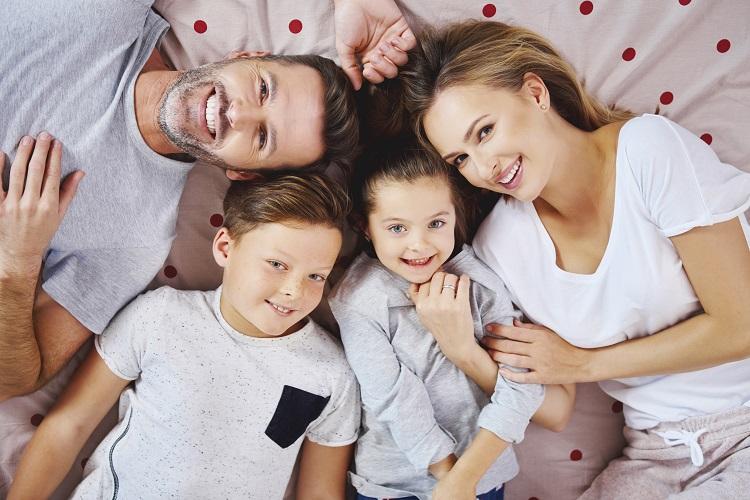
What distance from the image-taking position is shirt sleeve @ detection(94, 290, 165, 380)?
5.18 ft

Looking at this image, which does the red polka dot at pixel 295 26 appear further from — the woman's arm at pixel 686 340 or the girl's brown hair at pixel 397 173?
the woman's arm at pixel 686 340

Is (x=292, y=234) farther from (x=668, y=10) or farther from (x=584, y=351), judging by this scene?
(x=668, y=10)

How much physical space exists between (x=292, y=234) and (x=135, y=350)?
0.47 meters

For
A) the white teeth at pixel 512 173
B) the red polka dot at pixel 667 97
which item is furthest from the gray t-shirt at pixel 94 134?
the red polka dot at pixel 667 97

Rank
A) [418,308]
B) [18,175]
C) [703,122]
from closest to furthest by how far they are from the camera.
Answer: [18,175] < [418,308] < [703,122]

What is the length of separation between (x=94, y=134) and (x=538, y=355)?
112cm

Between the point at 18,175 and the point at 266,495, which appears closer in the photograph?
the point at 18,175

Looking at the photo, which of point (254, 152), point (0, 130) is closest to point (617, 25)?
point (254, 152)

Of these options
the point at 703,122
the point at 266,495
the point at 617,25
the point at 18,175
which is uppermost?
the point at 617,25

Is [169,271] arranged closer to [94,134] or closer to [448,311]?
[94,134]

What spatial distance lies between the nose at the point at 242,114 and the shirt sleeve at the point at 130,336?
46cm

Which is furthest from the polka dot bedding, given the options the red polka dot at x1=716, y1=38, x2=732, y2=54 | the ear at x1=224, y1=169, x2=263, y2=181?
the ear at x1=224, y1=169, x2=263, y2=181

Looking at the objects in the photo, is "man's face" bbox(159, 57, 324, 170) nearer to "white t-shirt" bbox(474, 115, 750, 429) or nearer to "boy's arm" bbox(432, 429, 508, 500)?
"white t-shirt" bbox(474, 115, 750, 429)

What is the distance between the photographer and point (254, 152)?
1.50 m
